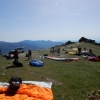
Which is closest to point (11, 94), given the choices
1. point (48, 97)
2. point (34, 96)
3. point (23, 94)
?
point (23, 94)

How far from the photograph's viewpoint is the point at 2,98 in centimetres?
1306

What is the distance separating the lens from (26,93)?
45.9 ft

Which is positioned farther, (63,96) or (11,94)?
(63,96)

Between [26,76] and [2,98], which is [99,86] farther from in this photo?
[2,98]

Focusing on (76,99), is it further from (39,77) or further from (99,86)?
(39,77)

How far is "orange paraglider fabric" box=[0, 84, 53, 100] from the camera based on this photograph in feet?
43.7

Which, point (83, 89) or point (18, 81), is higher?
point (18, 81)

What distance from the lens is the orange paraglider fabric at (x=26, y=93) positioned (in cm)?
1330

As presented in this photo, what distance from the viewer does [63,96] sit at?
1602cm

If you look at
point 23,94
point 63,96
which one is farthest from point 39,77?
point 23,94

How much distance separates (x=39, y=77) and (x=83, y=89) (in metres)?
6.61

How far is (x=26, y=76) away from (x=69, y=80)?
5578 millimetres

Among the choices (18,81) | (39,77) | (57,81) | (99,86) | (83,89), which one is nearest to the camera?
(18,81)

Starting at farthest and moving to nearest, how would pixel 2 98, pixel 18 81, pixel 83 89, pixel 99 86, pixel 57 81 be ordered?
pixel 57 81, pixel 99 86, pixel 83 89, pixel 18 81, pixel 2 98
